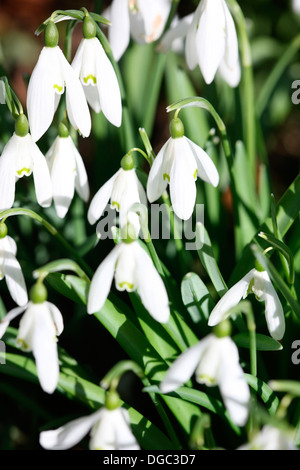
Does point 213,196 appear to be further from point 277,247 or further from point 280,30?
point 280,30

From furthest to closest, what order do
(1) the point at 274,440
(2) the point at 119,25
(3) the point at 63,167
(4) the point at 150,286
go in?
(2) the point at 119,25
(3) the point at 63,167
(4) the point at 150,286
(1) the point at 274,440

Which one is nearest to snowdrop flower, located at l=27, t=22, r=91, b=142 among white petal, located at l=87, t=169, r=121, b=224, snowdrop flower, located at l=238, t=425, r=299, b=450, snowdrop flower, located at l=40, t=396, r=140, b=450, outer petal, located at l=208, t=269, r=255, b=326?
white petal, located at l=87, t=169, r=121, b=224

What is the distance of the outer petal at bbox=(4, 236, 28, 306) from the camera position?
105 cm

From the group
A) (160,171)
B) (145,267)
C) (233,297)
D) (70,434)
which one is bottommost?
(70,434)

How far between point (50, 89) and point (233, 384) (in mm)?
574

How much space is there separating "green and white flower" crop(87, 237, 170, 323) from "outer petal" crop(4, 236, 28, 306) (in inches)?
7.4

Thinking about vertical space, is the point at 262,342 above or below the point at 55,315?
below

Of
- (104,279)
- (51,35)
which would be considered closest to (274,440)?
(104,279)

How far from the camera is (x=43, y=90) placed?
3.46ft

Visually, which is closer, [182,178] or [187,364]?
[187,364]

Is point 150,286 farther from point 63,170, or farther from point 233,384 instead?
point 63,170

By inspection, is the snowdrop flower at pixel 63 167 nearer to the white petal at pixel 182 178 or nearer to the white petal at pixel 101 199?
the white petal at pixel 101 199
